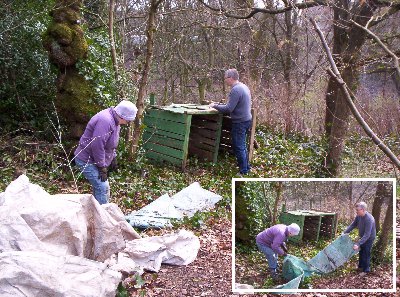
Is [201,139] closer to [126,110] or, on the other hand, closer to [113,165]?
[113,165]

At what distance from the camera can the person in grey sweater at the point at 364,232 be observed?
2562mm

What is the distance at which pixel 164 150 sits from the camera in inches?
369

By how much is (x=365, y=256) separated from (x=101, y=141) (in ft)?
11.5

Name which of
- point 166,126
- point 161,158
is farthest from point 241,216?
point 161,158

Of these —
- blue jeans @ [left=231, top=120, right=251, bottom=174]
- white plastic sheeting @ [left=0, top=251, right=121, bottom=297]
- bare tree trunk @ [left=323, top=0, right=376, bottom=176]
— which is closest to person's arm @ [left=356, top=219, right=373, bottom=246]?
white plastic sheeting @ [left=0, top=251, right=121, bottom=297]

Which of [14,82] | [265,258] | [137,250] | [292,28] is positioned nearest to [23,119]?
[14,82]

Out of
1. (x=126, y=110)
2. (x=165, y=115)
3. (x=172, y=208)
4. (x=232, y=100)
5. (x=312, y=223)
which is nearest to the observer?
(x=312, y=223)

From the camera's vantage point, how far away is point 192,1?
15.9 metres

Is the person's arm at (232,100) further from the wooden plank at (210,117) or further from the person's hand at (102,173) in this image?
the person's hand at (102,173)

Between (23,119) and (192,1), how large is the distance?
7.94 m

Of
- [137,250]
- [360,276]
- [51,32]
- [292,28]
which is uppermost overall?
[292,28]

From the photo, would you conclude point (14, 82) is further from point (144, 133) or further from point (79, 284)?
point (79, 284)

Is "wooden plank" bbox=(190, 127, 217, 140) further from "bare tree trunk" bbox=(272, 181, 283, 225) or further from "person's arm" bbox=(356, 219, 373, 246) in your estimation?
"person's arm" bbox=(356, 219, 373, 246)

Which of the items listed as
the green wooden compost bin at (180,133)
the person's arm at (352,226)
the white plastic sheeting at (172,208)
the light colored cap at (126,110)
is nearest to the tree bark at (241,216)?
the person's arm at (352,226)
